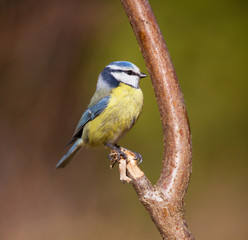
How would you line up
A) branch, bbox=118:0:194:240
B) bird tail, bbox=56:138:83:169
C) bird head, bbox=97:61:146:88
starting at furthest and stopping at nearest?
bird tail, bbox=56:138:83:169
bird head, bbox=97:61:146:88
branch, bbox=118:0:194:240

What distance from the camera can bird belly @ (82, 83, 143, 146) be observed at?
135cm

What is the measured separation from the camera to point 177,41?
8.00 feet

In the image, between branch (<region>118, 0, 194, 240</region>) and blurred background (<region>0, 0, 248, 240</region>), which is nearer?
branch (<region>118, 0, 194, 240</region>)

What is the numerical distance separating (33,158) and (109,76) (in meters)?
1.43

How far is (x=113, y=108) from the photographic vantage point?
1366mm

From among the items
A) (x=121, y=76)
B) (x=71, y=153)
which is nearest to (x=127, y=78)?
(x=121, y=76)

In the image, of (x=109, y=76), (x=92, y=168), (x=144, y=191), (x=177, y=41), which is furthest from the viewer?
(x=92, y=168)

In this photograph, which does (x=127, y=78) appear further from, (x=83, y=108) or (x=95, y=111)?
(x=83, y=108)

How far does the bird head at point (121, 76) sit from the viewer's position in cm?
133

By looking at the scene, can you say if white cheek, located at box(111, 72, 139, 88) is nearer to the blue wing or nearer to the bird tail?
the blue wing

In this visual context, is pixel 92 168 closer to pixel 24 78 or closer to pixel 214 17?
pixel 24 78

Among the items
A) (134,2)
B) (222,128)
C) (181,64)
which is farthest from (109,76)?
(222,128)

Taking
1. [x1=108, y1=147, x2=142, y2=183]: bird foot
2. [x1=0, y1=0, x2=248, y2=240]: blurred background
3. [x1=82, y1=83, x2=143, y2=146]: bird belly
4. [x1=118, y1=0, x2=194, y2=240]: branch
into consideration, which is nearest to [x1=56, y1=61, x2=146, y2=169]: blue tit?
[x1=82, y1=83, x2=143, y2=146]: bird belly

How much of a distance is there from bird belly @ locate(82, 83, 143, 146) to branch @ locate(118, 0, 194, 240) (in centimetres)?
41
